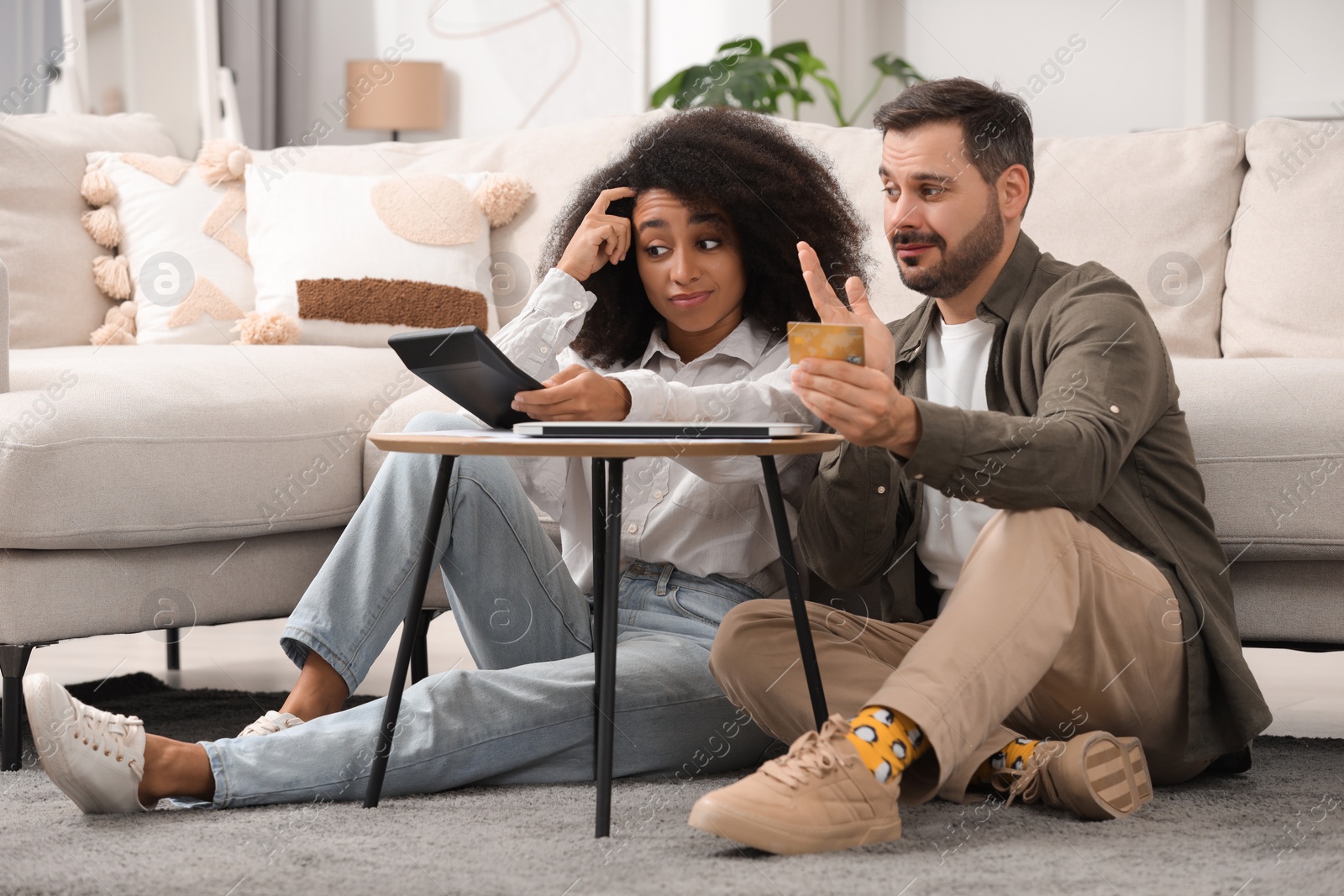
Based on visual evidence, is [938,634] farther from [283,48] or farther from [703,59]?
[283,48]

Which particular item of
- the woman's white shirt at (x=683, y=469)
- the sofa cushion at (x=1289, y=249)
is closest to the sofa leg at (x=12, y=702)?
the woman's white shirt at (x=683, y=469)

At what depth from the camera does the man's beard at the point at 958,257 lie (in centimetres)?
144

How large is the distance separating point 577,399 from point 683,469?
10.9 inches

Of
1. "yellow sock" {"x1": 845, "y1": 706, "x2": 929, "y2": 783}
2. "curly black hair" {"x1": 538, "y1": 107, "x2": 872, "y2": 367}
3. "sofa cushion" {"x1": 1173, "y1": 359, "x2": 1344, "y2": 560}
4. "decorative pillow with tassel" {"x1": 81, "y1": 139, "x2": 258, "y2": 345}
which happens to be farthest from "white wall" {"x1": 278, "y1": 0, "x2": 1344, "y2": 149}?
"yellow sock" {"x1": 845, "y1": 706, "x2": 929, "y2": 783}

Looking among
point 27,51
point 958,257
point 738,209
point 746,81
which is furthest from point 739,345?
point 27,51

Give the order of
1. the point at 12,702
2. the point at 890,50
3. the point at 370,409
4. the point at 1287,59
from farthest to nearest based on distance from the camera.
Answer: the point at 890,50, the point at 1287,59, the point at 370,409, the point at 12,702

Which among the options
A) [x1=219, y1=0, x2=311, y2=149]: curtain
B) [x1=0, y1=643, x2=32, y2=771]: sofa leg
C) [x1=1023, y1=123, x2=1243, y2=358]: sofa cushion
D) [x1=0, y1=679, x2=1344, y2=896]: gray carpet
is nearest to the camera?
[x1=0, y1=679, x2=1344, y2=896]: gray carpet

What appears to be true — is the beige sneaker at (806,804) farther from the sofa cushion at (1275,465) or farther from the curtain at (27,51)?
the curtain at (27,51)

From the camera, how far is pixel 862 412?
1.14 meters

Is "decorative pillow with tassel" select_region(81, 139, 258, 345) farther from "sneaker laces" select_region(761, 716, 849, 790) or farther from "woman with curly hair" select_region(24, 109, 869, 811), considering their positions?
"sneaker laces" select_region(761, 716, 849, 790)

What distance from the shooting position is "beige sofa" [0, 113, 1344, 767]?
1.59 m

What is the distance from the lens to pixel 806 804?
3.60ft

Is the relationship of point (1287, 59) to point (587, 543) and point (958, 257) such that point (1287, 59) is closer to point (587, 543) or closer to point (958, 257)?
point (958, 257)

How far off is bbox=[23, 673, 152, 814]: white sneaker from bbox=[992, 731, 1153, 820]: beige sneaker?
0.85 m
